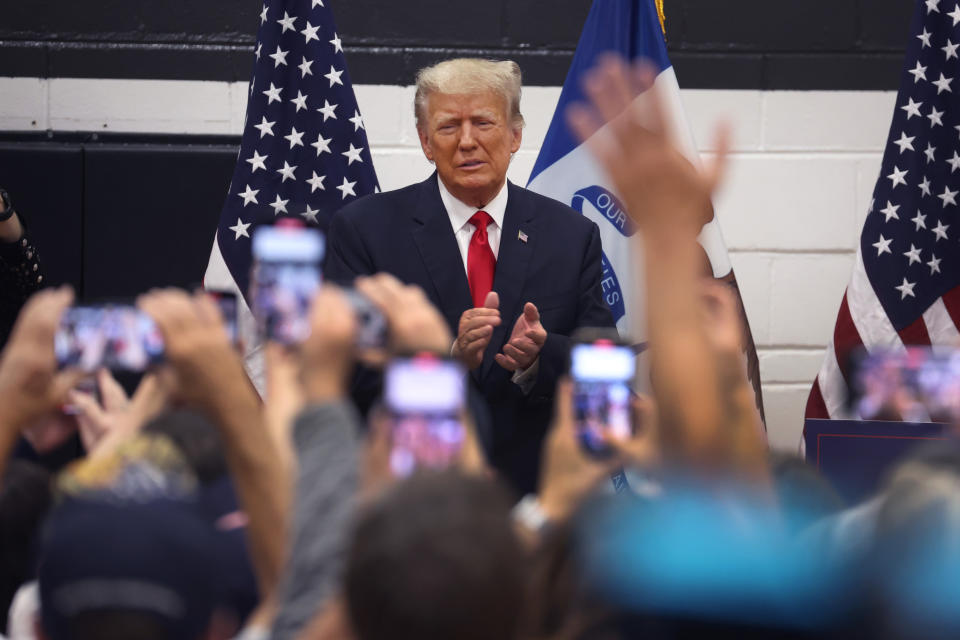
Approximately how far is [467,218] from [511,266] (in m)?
0.14

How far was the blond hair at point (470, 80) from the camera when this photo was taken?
2223mm

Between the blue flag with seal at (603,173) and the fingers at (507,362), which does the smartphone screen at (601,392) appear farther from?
the blue flag with seal at (603,173)

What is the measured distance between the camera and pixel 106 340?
1.18 metres

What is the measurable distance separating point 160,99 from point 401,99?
0.67 meters

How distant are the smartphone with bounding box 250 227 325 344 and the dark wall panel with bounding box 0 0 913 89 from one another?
220cm

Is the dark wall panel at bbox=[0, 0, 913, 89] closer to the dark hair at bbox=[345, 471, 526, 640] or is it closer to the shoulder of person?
the shoulder of person

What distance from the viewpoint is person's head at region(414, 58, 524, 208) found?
2.21 meters

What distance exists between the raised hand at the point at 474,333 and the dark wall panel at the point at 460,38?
1.60 meters

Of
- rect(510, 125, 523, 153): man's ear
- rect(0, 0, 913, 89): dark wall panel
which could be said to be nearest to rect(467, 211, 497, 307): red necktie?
rect(510, 125, 523, 153): man's ear

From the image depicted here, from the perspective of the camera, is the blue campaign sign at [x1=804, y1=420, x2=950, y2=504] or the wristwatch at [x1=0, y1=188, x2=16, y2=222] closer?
the blue campaign sign at [x1=804, y1=420, x2=950, y2=504]

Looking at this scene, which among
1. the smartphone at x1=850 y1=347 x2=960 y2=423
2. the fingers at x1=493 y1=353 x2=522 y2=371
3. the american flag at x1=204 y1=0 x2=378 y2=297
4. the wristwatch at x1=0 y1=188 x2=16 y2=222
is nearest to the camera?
the smartphone at x1=850 y1=347 x2=960 y2=423

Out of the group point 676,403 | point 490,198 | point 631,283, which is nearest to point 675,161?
point 676,403

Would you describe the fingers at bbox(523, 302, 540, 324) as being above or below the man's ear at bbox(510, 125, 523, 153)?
below

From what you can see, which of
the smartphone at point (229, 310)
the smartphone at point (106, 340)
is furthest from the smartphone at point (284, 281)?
the smartphone at point (106, 340)
